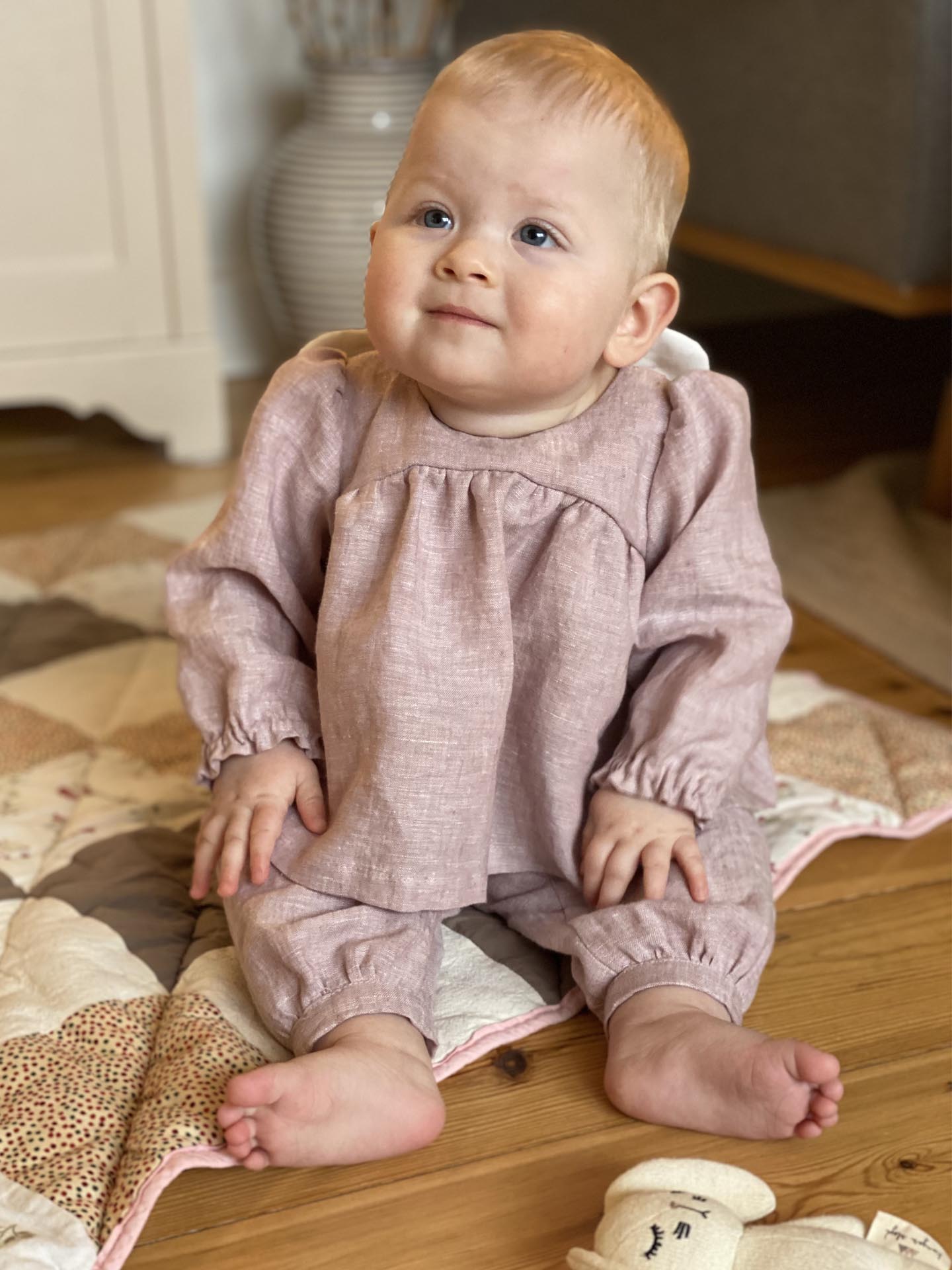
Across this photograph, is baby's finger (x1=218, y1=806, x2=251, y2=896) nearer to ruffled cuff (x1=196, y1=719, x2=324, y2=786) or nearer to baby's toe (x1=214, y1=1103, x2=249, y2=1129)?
ruffled cuff (x1=196, y1=719, x2=324, y2=786)

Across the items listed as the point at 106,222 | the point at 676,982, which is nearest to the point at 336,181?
the point at 106,222

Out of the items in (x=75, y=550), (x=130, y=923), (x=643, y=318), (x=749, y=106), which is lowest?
(x=75, y=550)

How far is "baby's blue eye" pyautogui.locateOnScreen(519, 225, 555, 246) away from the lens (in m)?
0.70

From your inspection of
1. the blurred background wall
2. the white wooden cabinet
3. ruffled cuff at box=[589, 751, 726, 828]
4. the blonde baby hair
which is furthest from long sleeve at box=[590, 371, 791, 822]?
the white wooden cabinet

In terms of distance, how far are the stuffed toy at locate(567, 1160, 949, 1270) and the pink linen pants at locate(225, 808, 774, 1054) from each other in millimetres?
120

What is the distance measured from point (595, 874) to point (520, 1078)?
0.37 feet

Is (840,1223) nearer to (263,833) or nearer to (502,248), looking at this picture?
(263,833)

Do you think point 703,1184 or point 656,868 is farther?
point 656,868

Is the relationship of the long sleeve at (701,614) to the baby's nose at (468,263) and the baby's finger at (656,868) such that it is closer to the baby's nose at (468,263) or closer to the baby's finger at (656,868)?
the baby's finger at (656,868)

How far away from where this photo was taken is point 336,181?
6.13ft

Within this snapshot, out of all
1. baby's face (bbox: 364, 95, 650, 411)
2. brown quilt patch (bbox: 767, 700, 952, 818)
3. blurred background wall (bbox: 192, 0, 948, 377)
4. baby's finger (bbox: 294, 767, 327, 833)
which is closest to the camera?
baby's face (bbox: 364, 95, 650, 411)

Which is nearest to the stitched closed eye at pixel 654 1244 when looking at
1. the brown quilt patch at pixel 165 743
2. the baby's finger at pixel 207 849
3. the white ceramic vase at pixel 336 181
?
the baby's finger at pixel 207 849

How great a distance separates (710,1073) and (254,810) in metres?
0.28

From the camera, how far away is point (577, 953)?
777 mm
